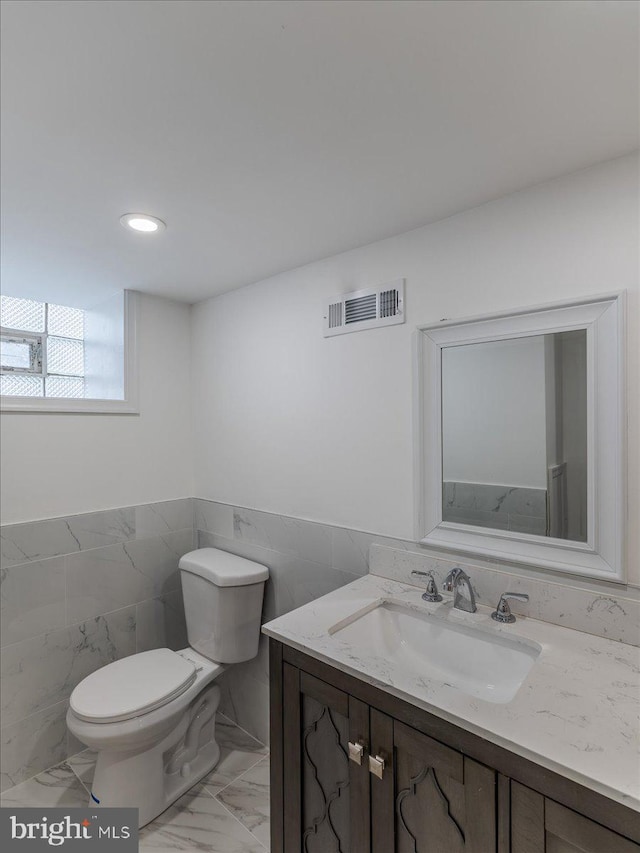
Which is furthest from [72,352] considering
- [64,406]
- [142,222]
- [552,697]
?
[552,697]

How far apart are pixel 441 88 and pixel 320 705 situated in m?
1.56

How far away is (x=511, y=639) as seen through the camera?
3.99 ft

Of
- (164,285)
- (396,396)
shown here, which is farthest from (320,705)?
(164,285)

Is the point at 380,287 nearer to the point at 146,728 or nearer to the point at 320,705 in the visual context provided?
the point at 320,705

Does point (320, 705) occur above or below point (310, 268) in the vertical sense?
below

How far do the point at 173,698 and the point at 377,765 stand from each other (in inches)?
40.1

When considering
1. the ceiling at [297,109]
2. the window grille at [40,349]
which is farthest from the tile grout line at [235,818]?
the ceiling at [297,109]

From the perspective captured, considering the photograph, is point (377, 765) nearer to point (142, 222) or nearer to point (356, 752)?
point (356, 752)

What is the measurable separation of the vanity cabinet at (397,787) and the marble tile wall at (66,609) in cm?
122

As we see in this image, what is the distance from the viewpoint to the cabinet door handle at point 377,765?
1.05m

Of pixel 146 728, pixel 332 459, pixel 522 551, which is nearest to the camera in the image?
pixel 522 551

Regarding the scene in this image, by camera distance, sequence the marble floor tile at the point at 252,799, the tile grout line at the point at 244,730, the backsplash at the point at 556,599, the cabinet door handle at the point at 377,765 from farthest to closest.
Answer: the tile grout line at the point at 244,730
the marble floor tile at the point at 252,799
the backsplash at the point at 556,599
the cabinet door handle at the point at 377,765

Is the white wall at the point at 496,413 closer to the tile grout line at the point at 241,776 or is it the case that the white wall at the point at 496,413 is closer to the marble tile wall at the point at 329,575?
the marble tile wall at the point at 329,575

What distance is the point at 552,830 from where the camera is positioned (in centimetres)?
80
